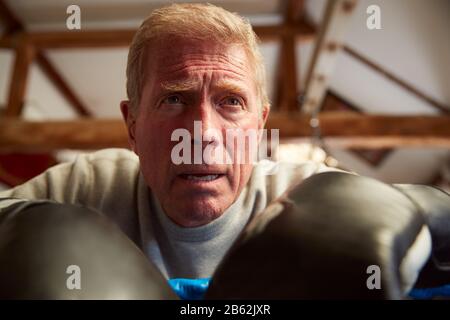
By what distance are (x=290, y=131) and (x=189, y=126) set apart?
2446mm

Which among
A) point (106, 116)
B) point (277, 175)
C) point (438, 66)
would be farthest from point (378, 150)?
point (277, 175)

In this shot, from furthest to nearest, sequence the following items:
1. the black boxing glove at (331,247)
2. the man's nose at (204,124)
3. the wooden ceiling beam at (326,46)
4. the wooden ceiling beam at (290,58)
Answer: the wooden ceiling beam at (290,58)
the wooden ceiling beam at (326,46)
the man's nose at (204,124)
the black boxing glove at (331,247)

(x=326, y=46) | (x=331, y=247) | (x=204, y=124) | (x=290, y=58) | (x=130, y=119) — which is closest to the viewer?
(x=331, y=247)

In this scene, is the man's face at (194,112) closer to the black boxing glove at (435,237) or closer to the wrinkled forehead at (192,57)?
the wrinkled forehead at (192,57)

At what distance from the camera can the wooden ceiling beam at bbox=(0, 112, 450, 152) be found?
2852 millimetres

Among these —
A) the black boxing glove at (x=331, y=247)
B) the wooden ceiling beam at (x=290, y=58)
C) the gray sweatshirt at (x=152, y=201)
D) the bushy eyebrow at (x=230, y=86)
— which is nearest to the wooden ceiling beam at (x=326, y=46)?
the wooden ceiling beam at (x=290, y=58)

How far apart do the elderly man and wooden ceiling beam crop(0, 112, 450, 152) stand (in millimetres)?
2303

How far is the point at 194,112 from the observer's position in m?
0.44

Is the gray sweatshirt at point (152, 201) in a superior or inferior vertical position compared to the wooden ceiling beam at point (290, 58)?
inferior

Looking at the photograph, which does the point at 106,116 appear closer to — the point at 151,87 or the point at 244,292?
the point at 151,87

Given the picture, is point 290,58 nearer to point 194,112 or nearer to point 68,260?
point 194,112

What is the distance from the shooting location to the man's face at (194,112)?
442 mm

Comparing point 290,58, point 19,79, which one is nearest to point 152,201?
point 290,58

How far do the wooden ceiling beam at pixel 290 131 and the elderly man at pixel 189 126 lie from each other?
2.30m
